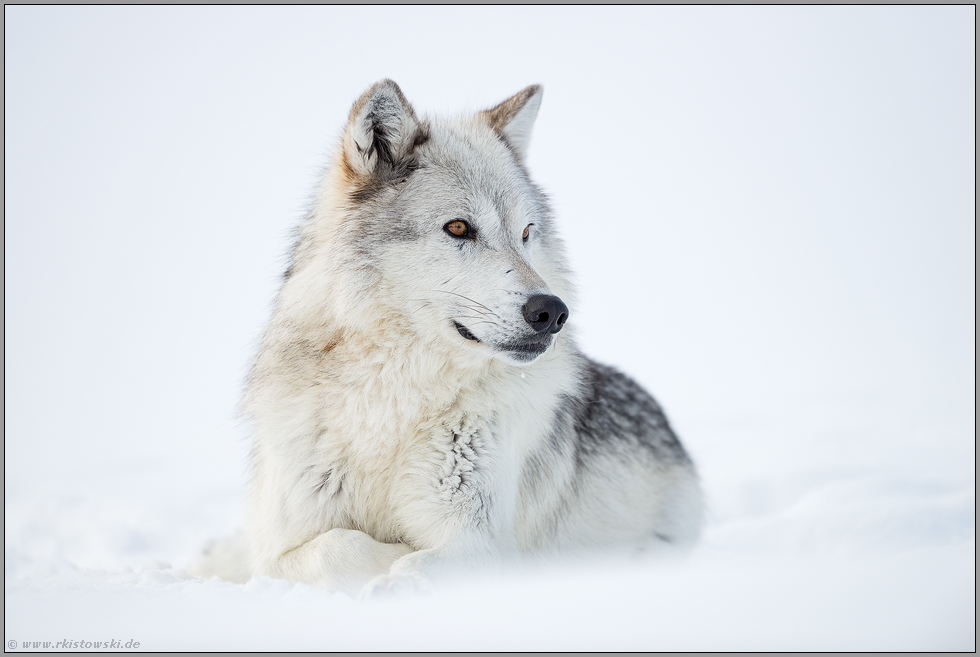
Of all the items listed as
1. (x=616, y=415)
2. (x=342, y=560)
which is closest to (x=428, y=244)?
(x=342, y=560)

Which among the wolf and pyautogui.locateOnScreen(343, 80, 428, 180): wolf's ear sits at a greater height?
pyautogui.locateOnScreen(343, 80, 428, 180): wolf's ear

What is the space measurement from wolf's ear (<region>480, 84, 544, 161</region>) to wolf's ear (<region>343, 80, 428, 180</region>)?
759 mm

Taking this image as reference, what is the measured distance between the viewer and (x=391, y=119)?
4.23 m

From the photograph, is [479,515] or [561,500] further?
[561,500]

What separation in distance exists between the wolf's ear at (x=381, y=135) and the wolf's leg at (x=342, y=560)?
198 cm

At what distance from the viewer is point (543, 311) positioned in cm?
370

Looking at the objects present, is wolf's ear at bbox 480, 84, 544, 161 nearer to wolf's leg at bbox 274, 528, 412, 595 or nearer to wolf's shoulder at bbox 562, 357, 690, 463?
wolf's shoulder at bbox 562, 357, 690, 463

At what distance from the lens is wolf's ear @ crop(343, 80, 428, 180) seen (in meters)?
4.13

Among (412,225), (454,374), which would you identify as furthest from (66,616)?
(412,225)

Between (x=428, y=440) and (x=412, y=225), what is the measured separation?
3.79 feet

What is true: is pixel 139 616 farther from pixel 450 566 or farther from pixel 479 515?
pixel 479 515

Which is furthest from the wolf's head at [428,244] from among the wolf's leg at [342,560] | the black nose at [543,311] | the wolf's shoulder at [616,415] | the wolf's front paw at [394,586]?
the wolf's front paw at [394,586]

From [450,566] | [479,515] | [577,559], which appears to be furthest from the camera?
[577,559]

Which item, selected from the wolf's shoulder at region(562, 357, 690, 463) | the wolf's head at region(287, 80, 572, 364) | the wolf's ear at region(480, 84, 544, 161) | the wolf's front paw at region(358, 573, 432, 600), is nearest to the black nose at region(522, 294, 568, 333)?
the wolf's head at region(287, 80, 572, 364)
